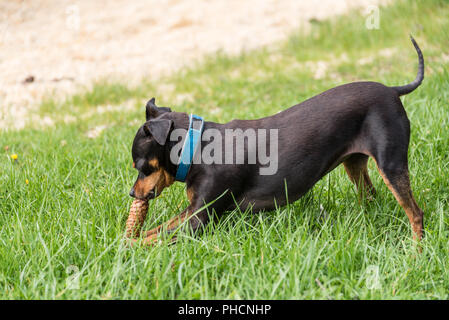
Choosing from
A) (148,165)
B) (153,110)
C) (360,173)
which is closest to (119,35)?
(153,110)

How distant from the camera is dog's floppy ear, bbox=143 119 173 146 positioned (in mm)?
3050

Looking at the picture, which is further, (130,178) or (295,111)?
(130,178)

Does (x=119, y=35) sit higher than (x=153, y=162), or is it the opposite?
(x=119, y=35)

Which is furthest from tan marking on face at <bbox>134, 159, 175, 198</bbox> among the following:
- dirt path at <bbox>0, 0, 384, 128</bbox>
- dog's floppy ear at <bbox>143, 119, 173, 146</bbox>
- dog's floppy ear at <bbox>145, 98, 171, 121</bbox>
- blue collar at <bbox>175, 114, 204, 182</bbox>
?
dirt path at <bbox>0, 0, 384, 128</bbox>

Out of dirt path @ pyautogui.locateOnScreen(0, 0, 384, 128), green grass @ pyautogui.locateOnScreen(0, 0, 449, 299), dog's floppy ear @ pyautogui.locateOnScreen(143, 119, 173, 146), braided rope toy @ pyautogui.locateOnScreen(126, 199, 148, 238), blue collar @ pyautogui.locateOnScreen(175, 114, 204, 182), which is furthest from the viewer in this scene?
dirt path @ pyautogui.locateOnScreen(0, 0, 384, 128)

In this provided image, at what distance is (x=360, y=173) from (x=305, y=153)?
0.68 m

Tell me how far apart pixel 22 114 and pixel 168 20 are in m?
4.43

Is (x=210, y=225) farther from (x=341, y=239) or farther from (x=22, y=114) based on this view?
(x=22, y=114)

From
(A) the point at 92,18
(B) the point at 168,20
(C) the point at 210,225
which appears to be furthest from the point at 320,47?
(C) the point at 210,225

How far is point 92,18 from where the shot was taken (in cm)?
1013

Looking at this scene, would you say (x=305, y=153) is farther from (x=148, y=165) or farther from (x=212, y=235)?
(x=148, y=165)

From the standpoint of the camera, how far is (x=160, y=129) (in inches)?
121

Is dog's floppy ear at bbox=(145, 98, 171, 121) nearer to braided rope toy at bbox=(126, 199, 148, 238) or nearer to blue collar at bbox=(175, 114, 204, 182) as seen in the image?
blue collar at bbox=(175, 114, 204, 182)

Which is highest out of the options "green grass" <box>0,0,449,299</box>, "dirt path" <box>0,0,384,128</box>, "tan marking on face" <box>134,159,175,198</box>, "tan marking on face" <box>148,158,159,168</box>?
"dirt path" <box>0,0,384,128</box>
